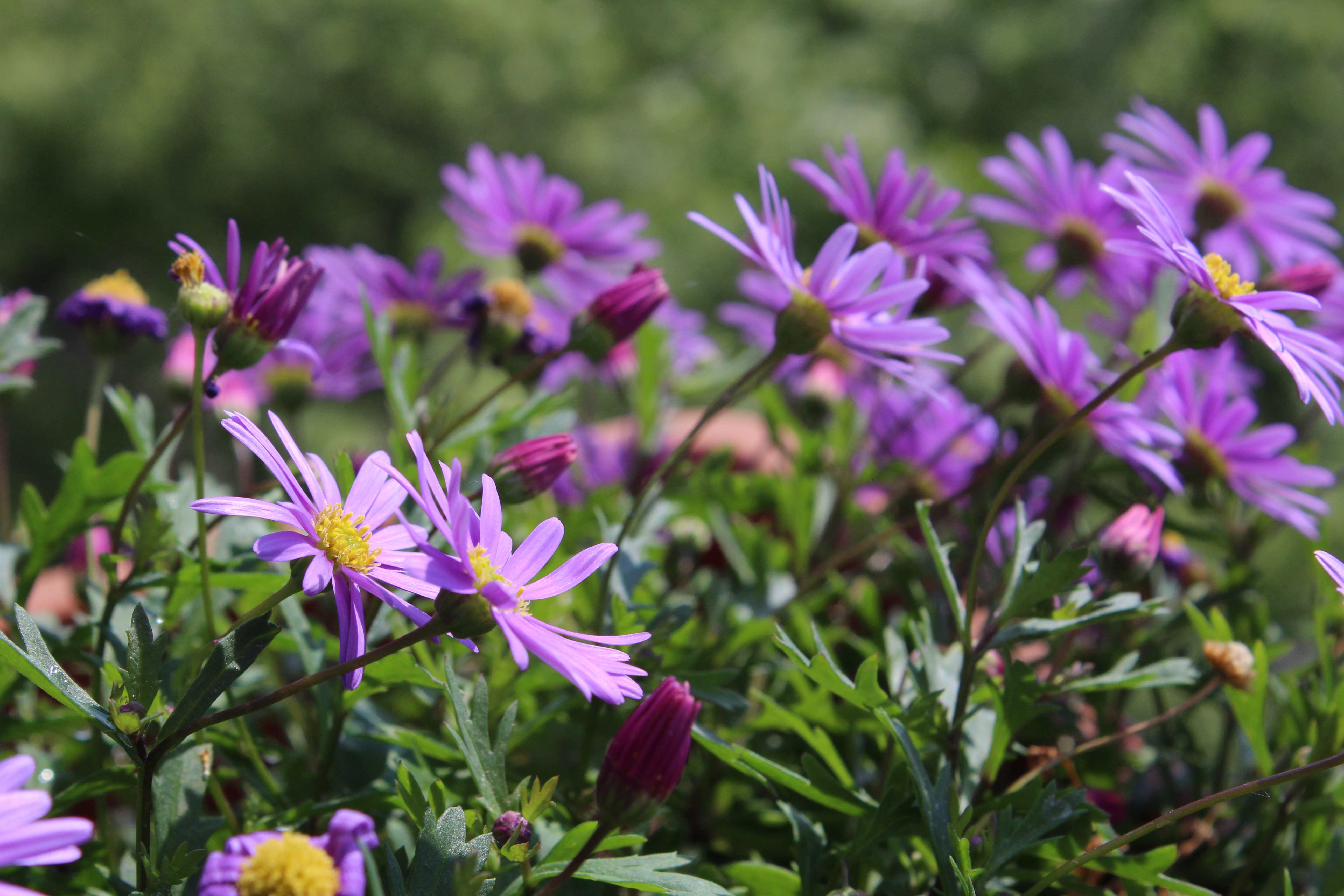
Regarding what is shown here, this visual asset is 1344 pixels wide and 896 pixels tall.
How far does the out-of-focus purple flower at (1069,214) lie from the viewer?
2.33 ft

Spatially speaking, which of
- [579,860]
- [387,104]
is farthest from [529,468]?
[387,104]

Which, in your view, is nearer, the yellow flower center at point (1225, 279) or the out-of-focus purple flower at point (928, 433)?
the yellow flower center at point (1225, 279)

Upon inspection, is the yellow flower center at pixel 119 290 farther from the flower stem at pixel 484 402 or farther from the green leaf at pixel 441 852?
the green leaf at pixel 441 852

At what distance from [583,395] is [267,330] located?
517mm

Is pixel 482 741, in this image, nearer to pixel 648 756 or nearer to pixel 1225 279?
pixel 648 756

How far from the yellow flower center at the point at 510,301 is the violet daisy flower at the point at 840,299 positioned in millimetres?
188

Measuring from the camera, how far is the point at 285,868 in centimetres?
27

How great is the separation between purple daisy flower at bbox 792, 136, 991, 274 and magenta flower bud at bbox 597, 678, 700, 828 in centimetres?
37

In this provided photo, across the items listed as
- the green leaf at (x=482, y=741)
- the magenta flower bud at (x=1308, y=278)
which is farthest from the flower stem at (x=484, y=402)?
the magenta flower bud at (x=1308, y=278)

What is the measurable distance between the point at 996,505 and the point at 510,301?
13.4 inches

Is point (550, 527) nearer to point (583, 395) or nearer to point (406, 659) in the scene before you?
point (406, 659)

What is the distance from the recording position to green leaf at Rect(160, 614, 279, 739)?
317 millimetres

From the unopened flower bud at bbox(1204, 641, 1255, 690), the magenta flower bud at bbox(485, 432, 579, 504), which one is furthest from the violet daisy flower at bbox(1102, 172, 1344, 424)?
the magenta flower bud at bbox(485, 432, 579, 504)

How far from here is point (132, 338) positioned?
0.58 meters
